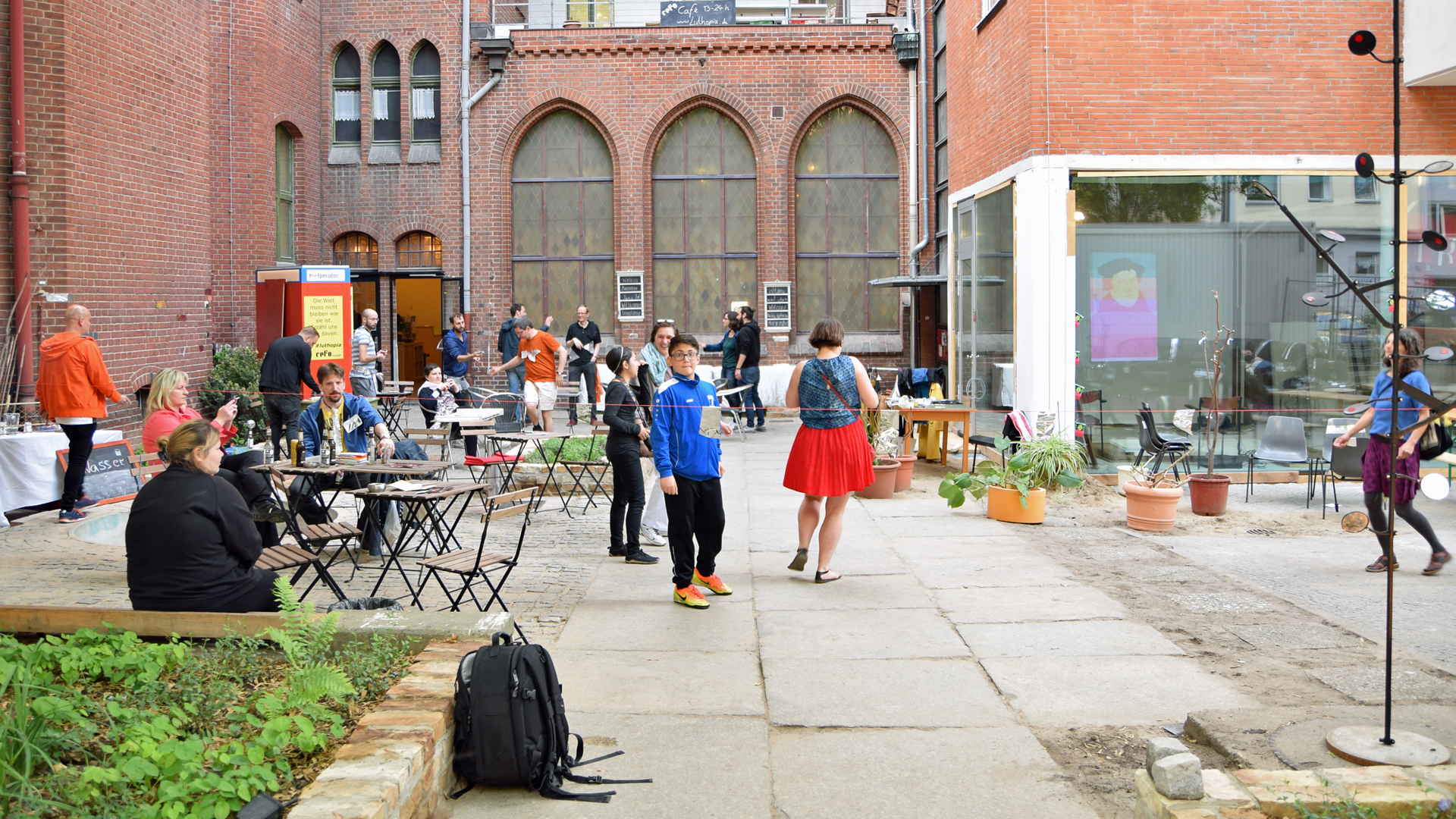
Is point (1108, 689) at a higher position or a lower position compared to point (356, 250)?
lower

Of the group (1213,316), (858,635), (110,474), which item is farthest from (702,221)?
(858,635)

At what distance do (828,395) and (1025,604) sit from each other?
72.1 inches

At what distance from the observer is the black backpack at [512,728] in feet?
14.0

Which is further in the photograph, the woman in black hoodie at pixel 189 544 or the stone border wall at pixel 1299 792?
the woman in black hoodie at pixel 189 544

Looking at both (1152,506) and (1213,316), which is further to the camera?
(1213,316)

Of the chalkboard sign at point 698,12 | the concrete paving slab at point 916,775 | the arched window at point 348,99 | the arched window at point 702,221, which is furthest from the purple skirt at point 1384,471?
the arched window at point 348,99

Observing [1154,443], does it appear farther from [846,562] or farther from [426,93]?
[426,93]

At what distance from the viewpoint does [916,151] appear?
72.0 feet

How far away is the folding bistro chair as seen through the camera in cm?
1092

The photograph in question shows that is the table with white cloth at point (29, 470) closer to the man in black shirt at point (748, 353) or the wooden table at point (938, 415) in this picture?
the wooden table at point (938, 415)

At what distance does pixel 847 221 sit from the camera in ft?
74.6

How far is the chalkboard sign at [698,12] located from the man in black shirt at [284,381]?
12.2 metres

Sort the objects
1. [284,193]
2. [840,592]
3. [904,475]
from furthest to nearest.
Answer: [284,193] → [904,475] → [840,592]

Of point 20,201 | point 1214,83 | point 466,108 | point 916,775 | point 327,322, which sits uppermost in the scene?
point 466,108
